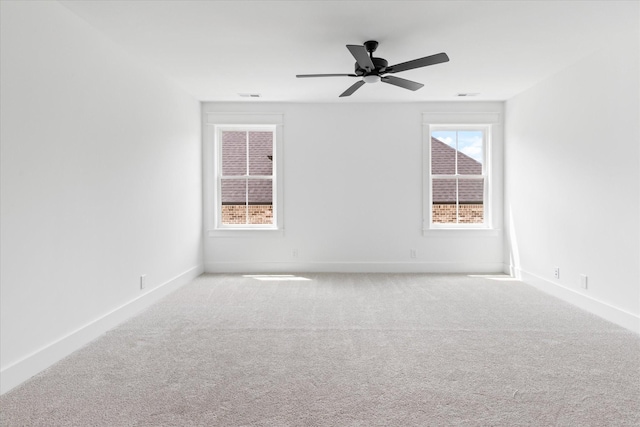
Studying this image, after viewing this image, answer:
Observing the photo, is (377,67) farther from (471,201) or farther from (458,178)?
(471,201)

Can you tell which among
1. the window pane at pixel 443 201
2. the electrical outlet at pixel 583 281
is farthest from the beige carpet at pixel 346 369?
the window pane at pixel 443 201

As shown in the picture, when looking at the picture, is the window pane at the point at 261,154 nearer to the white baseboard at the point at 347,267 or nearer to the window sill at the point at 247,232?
the window sill at the point at 247,232

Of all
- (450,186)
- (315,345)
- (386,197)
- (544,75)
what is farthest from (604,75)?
(315,345)

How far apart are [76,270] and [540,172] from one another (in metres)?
4.95

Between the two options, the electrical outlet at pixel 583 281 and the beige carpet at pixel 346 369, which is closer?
the beige carpet at pixel 346 369

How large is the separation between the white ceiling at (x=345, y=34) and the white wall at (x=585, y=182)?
302 millimetres

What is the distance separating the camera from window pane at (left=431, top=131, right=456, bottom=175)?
5680mm

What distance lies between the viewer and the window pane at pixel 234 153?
573 cm

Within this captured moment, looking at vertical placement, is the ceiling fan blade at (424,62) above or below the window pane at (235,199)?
above

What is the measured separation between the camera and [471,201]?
18.7 feet

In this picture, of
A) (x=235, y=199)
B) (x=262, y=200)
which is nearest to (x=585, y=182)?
(x=262, y=200)

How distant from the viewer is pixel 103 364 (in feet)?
8.12

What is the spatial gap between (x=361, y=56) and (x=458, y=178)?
3.32m

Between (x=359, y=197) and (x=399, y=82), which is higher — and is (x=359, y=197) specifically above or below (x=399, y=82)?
below
